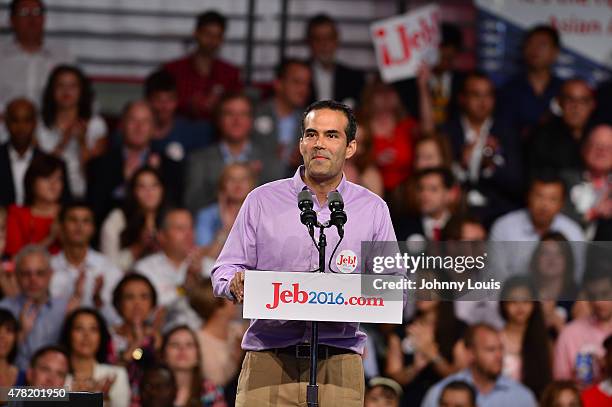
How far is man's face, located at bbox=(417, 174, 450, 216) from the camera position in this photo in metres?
8.30

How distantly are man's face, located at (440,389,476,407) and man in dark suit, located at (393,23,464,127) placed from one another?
2.42 metres

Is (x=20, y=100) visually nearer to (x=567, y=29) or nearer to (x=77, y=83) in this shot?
(x=77, y=83)

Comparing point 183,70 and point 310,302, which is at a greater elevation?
point 183,70

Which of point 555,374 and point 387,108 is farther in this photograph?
point 387,108

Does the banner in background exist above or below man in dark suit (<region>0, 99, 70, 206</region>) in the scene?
above

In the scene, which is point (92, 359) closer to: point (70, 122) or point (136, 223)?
point (136, 223)

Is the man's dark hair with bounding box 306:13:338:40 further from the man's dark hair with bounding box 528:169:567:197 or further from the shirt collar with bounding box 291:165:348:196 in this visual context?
the shirt collar with bounding box 291:165:348:196

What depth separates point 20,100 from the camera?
855 centimetres

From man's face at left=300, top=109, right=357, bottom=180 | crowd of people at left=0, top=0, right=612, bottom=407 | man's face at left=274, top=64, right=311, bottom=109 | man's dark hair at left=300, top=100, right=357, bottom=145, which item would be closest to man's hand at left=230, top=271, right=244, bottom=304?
man's face at left=300, top=109, right=357, bottom=180

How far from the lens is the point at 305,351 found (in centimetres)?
459

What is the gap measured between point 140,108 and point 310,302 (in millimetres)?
4479

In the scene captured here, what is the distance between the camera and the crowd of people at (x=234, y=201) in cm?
763

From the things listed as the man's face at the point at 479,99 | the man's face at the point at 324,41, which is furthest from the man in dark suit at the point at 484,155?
the man's face at the point at 324,41

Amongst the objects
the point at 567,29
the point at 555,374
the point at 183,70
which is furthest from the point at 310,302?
the point at 567,29
